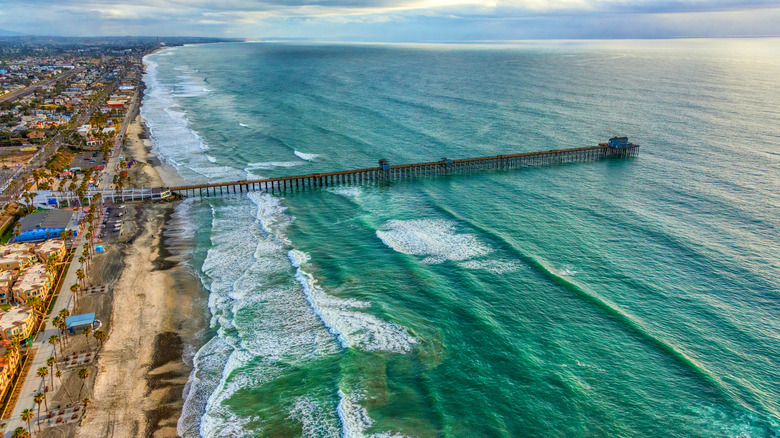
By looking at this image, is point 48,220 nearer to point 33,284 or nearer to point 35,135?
point 33,284

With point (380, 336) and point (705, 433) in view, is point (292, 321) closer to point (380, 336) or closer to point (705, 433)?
point (380, 336)

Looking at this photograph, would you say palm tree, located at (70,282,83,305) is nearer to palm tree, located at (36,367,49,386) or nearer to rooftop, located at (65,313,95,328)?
rooftop, located at (65,313,95,328)

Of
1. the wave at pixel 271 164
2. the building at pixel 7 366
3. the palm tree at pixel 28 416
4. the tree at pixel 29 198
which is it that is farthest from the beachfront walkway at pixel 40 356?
the wave at pixel 271 164

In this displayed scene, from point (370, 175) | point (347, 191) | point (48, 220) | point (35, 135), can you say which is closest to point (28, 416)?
point (48, 220)

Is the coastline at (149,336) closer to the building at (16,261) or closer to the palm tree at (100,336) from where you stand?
the palm tree at (100,336)

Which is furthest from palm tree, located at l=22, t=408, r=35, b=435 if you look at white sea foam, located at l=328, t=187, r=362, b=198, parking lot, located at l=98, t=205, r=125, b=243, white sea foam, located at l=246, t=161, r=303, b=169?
white sea foam, located at l=246, t=161, r=303, b=169

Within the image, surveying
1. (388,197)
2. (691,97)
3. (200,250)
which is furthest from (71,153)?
(691,97)

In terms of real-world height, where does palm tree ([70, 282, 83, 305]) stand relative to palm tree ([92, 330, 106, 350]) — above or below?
above
